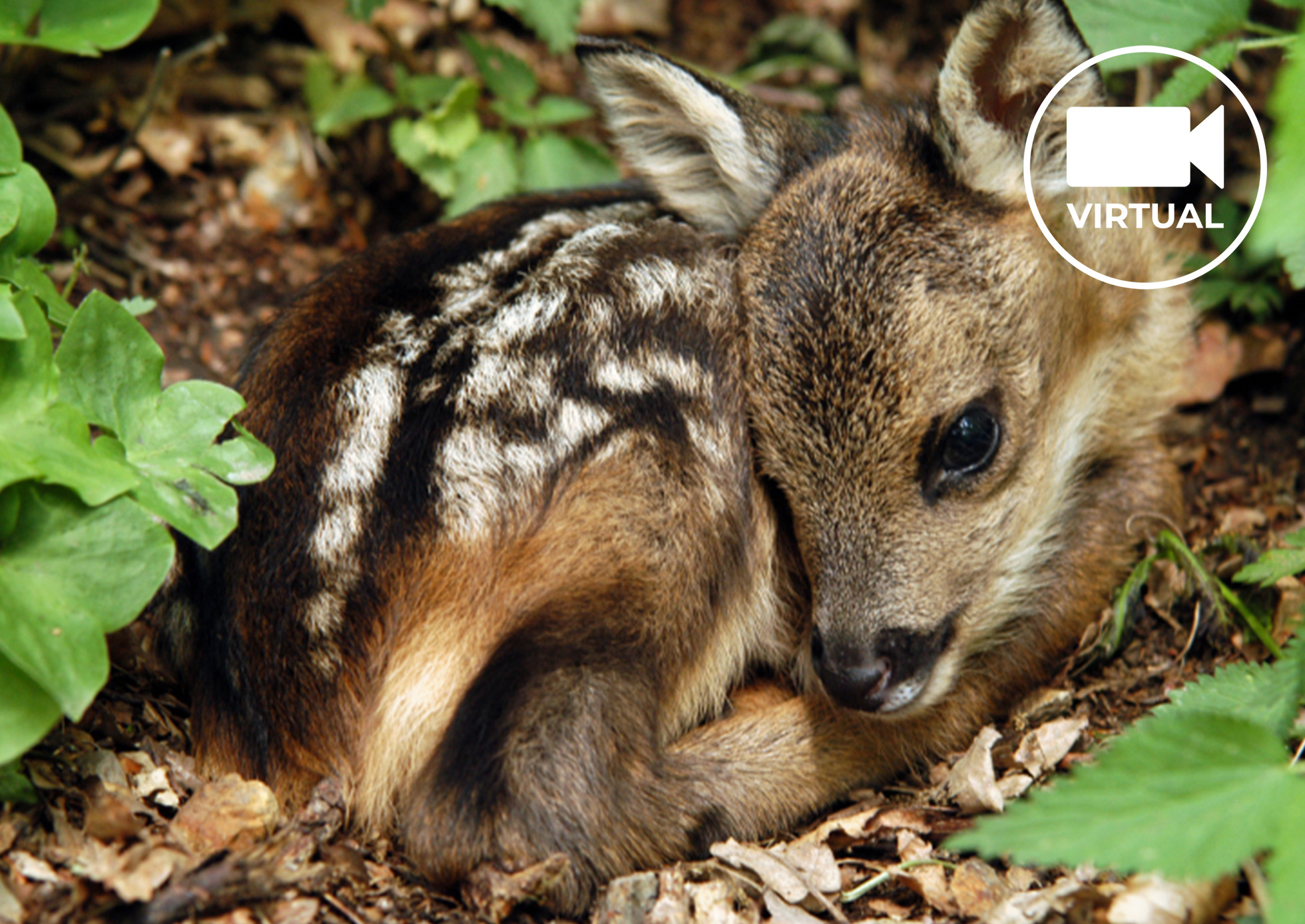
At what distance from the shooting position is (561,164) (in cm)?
553

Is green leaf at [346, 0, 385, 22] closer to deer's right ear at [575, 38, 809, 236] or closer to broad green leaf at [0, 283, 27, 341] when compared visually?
deer's right ear at [575, 38, 809, 236]

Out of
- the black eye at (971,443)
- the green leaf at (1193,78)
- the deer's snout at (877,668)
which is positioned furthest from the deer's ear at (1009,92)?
the deer's snout at (877,668)

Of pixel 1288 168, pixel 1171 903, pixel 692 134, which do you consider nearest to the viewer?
pixel 1288 168

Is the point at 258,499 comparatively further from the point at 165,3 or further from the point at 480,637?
the point at 165,3

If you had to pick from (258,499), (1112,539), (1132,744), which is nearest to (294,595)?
(258,499)

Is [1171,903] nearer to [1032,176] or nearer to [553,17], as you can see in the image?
[1032,176]

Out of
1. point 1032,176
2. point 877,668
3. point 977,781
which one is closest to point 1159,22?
point 1032,176

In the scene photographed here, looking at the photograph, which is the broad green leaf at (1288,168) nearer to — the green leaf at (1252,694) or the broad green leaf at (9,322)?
the green leaf at (1252,694)

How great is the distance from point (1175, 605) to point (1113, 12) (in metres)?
1.96

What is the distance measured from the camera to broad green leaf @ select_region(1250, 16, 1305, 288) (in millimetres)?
2125

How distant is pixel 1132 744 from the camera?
7.85ft

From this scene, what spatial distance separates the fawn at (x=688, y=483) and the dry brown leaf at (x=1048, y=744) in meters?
0.20

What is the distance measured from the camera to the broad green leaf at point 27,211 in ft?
10.6

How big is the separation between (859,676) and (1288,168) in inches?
75.7
